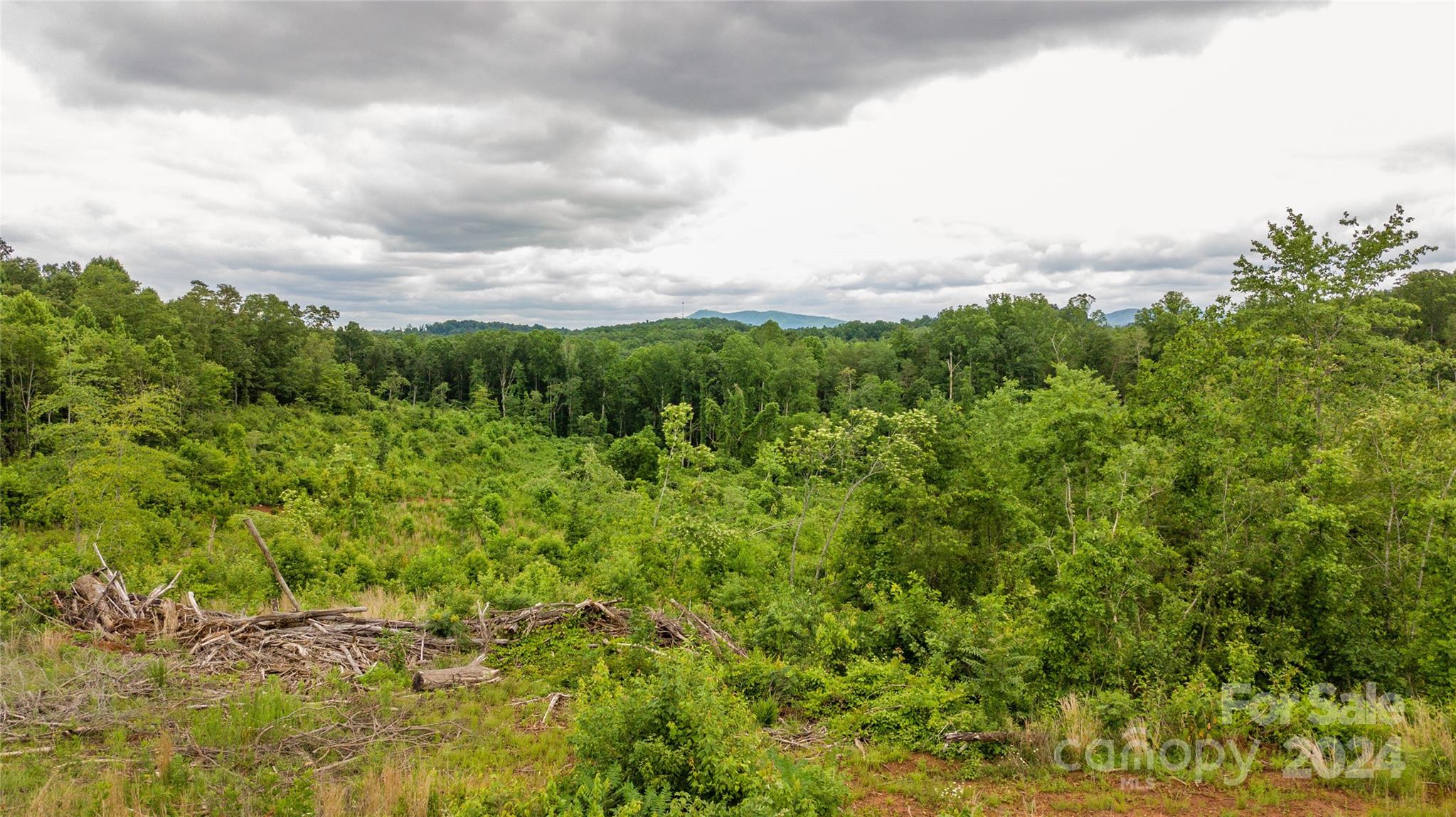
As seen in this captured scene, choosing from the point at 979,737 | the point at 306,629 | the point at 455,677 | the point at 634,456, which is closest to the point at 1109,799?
the point at 979,737

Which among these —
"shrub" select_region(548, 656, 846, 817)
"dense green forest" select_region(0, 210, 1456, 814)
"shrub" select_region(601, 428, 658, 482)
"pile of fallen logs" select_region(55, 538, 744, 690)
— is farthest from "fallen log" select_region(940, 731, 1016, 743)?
"shrub" select_region(601, 428, 658, 482)

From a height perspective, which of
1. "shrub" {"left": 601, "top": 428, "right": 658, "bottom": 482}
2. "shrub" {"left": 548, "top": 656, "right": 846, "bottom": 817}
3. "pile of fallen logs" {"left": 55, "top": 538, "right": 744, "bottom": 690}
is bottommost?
"shrub" {"left": 601, "top": 428, "right": 658, "bottom": 482}

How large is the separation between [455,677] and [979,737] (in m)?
6.67

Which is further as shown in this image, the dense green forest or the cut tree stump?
the cut tree stump

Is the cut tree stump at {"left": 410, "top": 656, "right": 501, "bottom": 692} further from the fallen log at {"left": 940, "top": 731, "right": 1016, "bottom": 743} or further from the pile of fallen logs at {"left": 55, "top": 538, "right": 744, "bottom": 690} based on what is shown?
the fallen log at {"left": 940, "top": 731, "right": 1016, "bottom": 743}

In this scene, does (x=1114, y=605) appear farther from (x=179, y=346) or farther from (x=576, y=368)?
(x=576, y=368)

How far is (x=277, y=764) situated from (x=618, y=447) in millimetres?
32649

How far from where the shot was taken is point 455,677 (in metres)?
8.78

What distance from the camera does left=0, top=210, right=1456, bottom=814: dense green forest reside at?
765 cm

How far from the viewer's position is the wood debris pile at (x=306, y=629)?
358 inches

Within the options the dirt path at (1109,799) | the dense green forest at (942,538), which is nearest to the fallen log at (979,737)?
the dense green forest at (942,538)

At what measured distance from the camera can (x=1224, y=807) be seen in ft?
19.4

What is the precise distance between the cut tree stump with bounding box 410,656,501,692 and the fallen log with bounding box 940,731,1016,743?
5.94m

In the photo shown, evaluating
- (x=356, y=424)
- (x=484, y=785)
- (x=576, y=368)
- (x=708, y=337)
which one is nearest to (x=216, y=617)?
→ (x=484, y=785)
